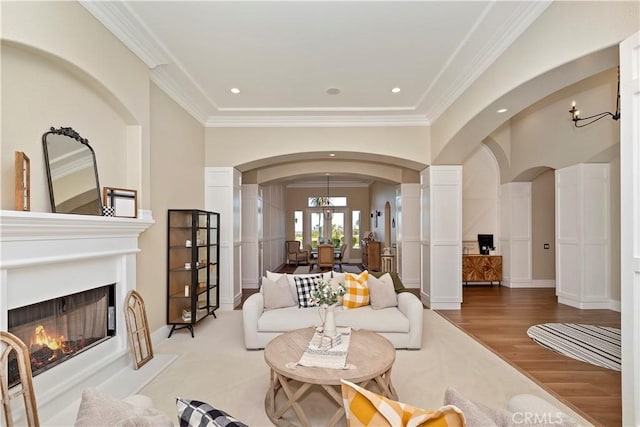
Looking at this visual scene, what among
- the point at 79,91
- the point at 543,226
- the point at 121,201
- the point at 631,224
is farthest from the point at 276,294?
the point at 543,226

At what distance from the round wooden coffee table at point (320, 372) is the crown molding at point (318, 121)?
11.6 feet

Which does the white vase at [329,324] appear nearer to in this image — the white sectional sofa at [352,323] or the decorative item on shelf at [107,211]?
the white sectional sofa at [352,323]

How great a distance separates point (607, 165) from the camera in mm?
5453

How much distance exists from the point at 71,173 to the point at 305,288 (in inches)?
102

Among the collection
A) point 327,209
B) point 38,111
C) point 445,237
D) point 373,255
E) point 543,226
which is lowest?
point 373,255

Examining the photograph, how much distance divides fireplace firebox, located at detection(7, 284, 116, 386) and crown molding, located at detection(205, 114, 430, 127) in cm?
330

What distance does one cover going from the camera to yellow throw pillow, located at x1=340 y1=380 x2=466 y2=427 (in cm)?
84

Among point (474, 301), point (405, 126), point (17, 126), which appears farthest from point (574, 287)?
point (17, 126)

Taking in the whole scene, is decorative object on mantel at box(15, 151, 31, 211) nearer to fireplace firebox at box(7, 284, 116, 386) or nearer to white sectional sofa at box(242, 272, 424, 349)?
fireplace firebox at box(7, 284, 116, 386)

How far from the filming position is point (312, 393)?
2680mm

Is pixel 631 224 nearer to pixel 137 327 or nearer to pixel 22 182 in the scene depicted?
pixel 22 182

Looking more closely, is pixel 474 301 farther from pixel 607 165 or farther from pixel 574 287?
pixel 607 165

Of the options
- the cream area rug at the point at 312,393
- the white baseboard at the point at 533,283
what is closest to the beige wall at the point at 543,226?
the white baseboard at the point at 533,283

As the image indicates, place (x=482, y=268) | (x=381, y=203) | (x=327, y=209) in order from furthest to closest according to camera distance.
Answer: (x=327, y=209), (x=381, y=203), (x=482, y=268)
